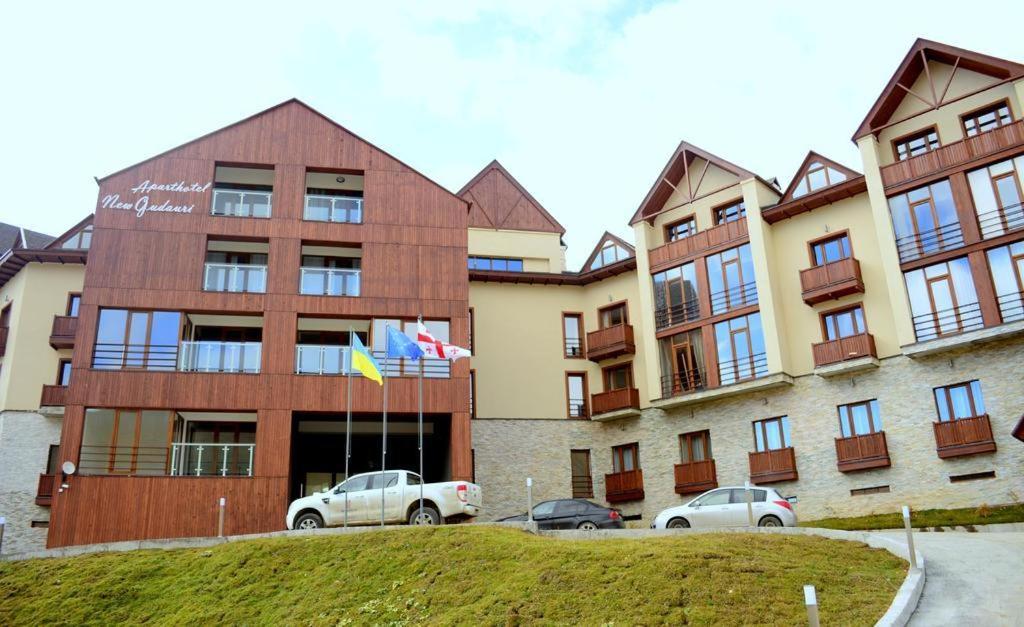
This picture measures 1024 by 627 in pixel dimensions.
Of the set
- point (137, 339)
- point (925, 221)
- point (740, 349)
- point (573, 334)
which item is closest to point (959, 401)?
point (925, 221)

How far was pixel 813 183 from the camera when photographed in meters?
33.2

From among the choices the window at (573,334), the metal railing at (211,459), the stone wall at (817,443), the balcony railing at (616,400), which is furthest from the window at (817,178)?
the metal railing at (211,459)

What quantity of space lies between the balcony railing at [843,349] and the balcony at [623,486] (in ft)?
28.1

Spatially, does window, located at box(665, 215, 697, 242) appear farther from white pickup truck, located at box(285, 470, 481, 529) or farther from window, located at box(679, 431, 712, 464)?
white pickup truck, located at box(285, 470, 481, 529)

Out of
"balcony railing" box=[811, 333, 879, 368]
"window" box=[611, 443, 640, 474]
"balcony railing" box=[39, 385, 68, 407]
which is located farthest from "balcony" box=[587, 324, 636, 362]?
"balcony railing" box=[39, 385, 68, 407]

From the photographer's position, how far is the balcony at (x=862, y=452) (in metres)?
28.9

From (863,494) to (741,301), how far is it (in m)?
8.21

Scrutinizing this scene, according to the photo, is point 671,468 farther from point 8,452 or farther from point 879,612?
point 8,452

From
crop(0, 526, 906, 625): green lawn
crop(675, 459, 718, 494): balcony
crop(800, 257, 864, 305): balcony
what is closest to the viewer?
crop(0, 526, 906, 625): green lawn

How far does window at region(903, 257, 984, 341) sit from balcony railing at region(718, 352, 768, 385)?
5.50 metres

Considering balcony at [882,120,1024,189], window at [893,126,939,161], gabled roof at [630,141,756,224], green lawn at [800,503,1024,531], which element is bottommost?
green lawn at [800,503,1024,531]

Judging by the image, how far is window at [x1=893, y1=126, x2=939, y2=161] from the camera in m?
30.5

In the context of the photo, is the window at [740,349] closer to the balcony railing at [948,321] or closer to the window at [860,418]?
the window at [860,418]

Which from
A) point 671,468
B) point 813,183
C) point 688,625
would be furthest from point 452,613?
point 813,183
